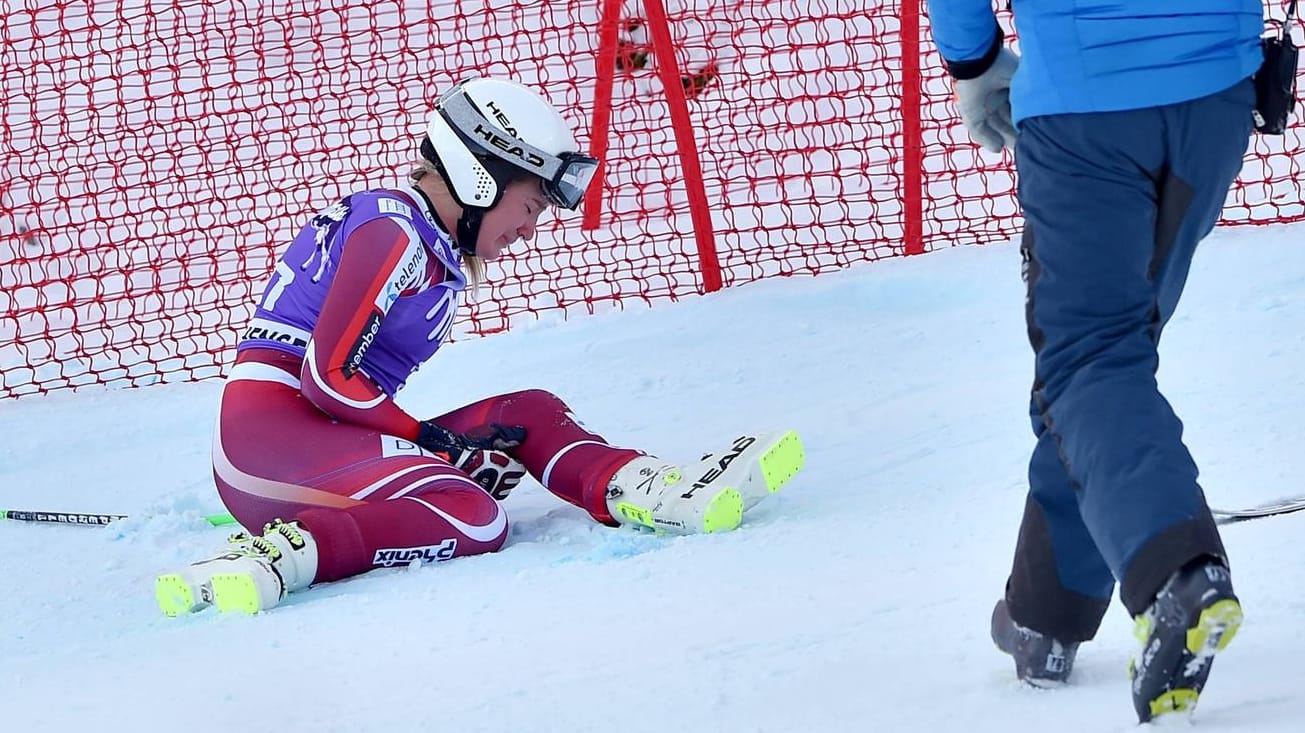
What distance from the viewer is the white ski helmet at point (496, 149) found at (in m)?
3.38

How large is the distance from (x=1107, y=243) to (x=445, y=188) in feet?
6.45

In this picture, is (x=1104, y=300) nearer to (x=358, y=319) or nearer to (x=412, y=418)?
(x=358, y=319)

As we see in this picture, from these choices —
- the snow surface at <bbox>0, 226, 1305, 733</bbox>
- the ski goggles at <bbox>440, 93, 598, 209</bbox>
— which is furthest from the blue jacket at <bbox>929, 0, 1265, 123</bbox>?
the ski goggles at <bbox>440, 93, 598, 209</bbox>

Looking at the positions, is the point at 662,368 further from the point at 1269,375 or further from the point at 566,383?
the point at 1269,375

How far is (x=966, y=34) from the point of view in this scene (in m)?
1.94

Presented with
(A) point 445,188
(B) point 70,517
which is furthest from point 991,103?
(B) point 70,517

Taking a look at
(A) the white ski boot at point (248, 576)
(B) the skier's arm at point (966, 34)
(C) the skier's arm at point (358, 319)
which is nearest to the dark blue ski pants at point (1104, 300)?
(B) the skier's arm at point (966, 34)

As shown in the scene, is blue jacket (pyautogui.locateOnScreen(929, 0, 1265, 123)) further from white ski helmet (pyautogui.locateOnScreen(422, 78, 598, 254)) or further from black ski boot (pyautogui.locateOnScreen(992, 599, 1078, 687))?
white ski helmet (pyautogui.locateOnScreen(422, 78, 598, 254))

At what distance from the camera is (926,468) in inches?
137

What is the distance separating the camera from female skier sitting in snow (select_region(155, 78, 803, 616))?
316 cm

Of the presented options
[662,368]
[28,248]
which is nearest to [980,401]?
[662,368]

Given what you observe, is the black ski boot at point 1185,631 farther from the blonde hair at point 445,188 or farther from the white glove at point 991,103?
the blonde hair at point 445,188

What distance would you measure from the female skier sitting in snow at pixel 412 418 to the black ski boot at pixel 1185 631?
1601 mm

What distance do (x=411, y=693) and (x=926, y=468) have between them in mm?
1507
